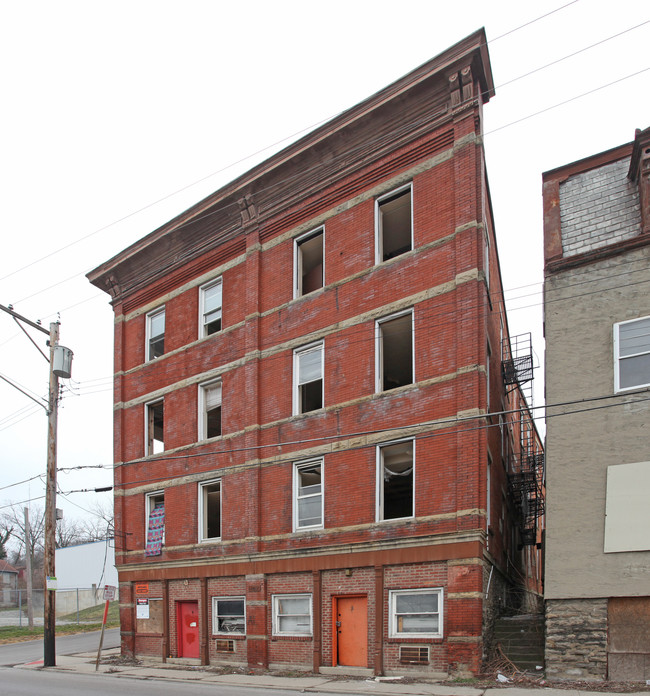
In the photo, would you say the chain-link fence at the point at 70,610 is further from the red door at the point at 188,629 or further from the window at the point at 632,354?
the window at the point at 632,354

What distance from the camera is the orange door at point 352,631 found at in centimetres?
1672

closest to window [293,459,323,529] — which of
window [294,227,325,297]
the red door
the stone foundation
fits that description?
window [294,227,325,297]

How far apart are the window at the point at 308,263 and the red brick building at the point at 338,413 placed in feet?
0.24

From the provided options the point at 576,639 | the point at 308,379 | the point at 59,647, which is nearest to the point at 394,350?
the point at 308,379

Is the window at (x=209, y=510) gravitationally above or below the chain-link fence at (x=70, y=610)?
above

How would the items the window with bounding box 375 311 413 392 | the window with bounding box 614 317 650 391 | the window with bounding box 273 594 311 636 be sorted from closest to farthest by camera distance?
the window with bounding box 614 317 650 391 → the window with bounding box 375 311 413 392 → the window with bounding box 273 594 311 636

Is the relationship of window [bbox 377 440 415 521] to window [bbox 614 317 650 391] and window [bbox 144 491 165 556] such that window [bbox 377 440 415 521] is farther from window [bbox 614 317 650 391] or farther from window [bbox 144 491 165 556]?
window [bbox 144 491 165 556]

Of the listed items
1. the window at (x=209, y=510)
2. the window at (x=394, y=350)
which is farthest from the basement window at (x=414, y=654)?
the window at (x=209, y=510)

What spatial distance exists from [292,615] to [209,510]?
4979 millimetres

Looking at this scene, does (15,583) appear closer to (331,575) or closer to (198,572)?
(198,572)

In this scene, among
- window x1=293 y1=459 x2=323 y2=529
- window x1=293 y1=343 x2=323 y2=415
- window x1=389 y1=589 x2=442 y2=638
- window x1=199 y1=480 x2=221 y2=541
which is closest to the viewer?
window x1=389 y1=589 x2=442 y2=638

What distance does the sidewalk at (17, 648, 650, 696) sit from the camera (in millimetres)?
13086

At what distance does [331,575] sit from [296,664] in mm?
2445

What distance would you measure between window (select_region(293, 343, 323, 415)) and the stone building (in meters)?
6.35
